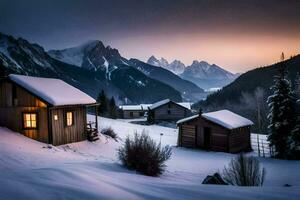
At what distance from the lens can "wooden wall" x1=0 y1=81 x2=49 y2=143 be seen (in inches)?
817

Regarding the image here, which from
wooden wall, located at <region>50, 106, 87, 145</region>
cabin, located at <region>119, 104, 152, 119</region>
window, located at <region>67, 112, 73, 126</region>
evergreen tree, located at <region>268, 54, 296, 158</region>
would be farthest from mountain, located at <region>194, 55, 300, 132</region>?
window, located at <region>67, 112, 73, 126</region>

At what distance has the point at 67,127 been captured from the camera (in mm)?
21984

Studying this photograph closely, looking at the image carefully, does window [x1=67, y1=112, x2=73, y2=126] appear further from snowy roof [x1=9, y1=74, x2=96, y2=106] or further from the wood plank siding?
the wood plank siding

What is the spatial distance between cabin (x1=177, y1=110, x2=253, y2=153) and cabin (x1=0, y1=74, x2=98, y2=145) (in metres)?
12.5

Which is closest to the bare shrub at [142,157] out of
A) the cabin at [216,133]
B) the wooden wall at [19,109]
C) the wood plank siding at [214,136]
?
the wooden wall at [19,109]

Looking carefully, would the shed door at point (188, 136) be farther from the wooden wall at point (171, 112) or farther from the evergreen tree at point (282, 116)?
the wooden wall at point (171, 112)

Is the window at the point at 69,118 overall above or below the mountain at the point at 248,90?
below

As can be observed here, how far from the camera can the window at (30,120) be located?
21.1 metres

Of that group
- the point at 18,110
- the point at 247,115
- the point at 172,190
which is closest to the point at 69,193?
the point at 172,190

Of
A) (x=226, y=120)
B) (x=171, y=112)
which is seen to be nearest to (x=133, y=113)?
(x=171, y=112)

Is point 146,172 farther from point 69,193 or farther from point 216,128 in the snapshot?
point 216,128

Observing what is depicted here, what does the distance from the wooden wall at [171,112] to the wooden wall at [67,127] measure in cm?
3948

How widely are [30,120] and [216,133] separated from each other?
17371 mm

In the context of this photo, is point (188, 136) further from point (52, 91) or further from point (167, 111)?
point (167, 111)
